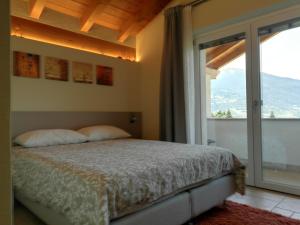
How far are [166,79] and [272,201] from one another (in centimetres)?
220

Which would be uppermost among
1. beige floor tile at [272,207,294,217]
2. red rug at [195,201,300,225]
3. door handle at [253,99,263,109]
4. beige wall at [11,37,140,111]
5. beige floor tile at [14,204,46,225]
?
beige wall at [11,37,140,111]

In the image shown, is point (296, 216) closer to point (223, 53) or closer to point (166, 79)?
point (223, 53)

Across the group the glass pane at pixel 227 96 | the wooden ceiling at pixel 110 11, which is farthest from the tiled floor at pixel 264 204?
the wooden ceiling at pixel 110 11

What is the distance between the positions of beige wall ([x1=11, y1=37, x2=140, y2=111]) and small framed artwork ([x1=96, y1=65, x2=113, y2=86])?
69 millimetres

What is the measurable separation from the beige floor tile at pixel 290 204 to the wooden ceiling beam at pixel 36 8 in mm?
3824

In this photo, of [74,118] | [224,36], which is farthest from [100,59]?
[224,36]

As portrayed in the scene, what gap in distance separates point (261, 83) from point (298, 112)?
562 mm

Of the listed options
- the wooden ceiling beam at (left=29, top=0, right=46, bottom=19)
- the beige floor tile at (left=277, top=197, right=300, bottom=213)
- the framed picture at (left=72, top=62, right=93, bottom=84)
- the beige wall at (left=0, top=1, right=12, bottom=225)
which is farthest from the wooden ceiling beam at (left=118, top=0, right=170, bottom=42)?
the beige wall at (left=0, top=1, right=12, bottom=225)

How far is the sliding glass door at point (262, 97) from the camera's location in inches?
109

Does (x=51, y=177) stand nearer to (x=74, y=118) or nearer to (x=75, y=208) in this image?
(x=75, y=208)

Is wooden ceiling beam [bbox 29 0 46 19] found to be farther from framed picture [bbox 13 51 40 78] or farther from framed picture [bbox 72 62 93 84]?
framed picture [bbox 72 62 93 84]

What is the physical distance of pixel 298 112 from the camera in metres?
2.72

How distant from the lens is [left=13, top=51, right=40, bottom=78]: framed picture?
9.71ft

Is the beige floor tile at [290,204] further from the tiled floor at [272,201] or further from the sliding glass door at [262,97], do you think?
the sliding glass door at [262,97]
